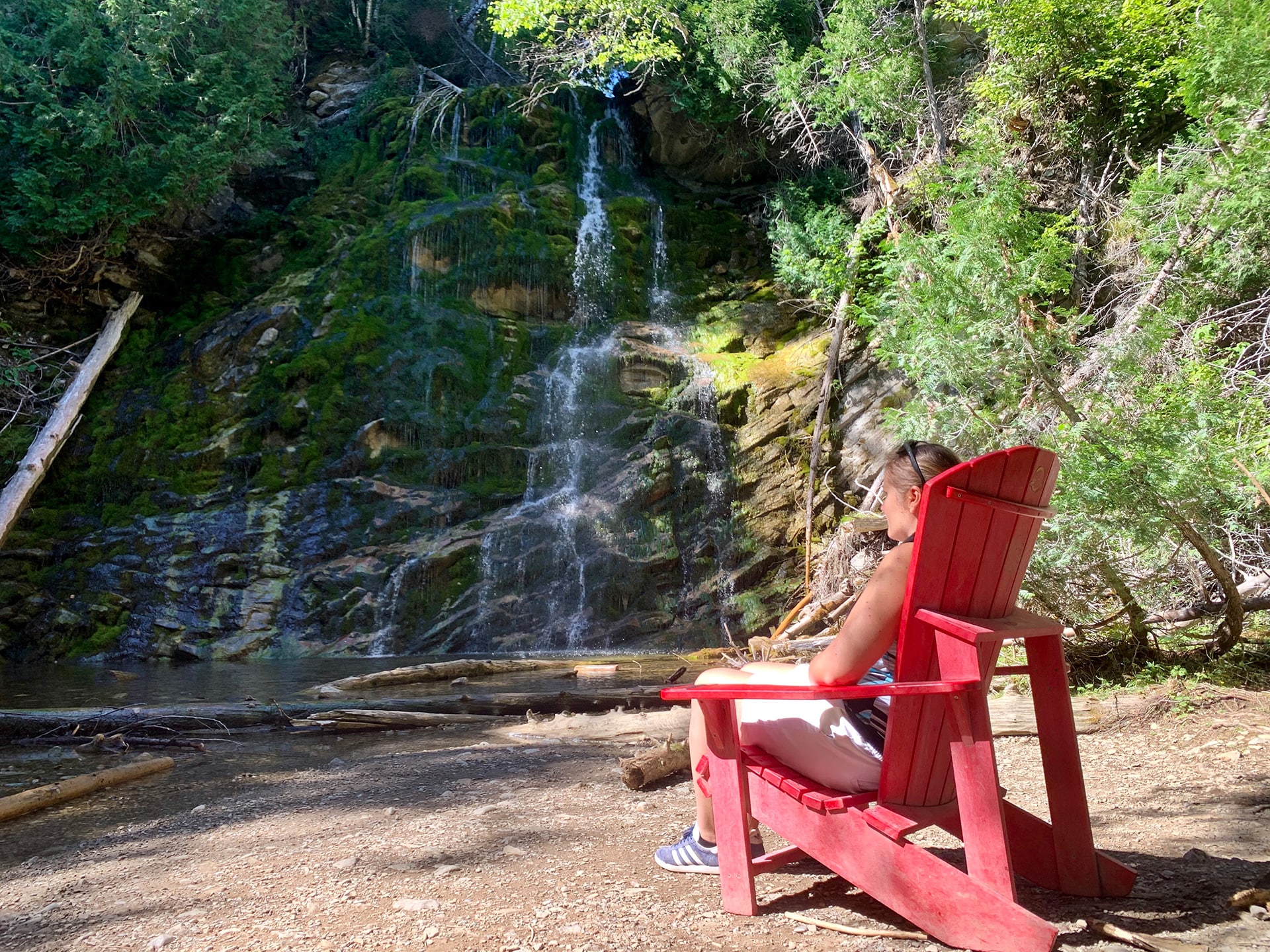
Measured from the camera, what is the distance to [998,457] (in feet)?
6.01

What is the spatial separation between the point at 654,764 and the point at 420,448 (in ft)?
35.2

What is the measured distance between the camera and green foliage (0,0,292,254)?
1309 cm

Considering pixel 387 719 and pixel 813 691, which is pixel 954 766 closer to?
pixel 813 691

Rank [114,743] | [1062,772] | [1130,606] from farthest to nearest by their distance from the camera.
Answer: [114,743]
[1130,606]
[1062,772]

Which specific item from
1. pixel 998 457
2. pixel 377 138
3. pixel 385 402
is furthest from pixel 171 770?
pixel 377 138

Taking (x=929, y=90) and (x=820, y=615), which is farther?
(x=929, y=90)

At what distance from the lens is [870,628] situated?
6.28ft

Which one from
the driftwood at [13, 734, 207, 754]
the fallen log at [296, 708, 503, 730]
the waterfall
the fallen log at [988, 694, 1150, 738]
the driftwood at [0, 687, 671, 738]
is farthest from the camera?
the waterfall

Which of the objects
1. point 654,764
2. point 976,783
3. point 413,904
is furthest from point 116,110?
point 976,783

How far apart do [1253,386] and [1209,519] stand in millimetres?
1669

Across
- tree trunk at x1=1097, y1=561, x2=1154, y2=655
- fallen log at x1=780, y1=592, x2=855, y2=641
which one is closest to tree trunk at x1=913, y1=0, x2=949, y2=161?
fallen log at x1=780, y1=592, x2=855, y2=641

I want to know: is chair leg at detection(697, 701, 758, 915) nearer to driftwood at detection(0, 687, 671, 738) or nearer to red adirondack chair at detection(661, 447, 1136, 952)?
red adirondack chair at detection(661, 447, 1136, 952)

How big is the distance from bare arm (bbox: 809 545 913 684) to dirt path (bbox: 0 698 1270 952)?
642mm

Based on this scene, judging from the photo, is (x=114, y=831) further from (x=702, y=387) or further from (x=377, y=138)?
(x=377, y=138)
